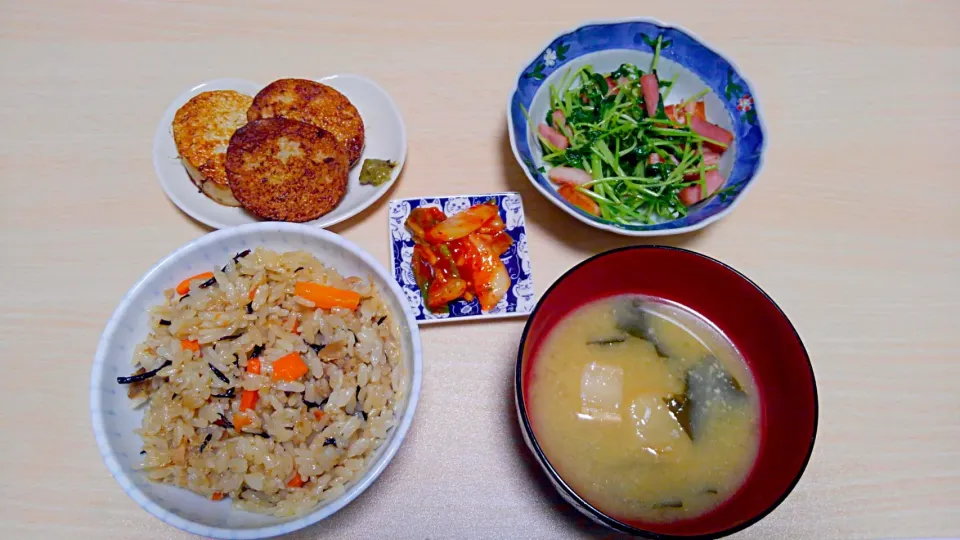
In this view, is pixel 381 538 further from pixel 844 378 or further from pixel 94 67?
pixel 94 67

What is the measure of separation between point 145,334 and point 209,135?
2.27ft

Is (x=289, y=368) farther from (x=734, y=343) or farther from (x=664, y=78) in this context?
(x=664, y=78)

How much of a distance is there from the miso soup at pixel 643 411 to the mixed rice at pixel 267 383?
38 centimetres

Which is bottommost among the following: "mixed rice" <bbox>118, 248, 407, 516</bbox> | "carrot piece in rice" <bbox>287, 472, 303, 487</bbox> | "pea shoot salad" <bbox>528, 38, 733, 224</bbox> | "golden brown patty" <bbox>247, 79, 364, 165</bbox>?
"carrot piece in rice" <bbox>287, 472, 303, 487</bbox>

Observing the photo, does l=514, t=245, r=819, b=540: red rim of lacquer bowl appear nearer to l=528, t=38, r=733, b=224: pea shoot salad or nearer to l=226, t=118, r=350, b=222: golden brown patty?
l=528, t=38, r=733, b=224: pea shoot salad

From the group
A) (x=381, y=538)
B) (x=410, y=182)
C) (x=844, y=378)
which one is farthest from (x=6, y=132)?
(x=844, y=378)

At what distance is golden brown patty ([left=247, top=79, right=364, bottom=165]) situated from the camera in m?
1.75

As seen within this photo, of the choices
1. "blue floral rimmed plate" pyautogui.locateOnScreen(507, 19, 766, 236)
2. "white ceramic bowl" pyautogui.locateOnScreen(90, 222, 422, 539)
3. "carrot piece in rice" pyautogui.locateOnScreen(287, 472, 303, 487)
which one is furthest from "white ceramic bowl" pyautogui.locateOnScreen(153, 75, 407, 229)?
"carrot piece in rice" pyautogui.locateOnScreen(287, 472, 303, 487)

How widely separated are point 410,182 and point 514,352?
650 millimetres

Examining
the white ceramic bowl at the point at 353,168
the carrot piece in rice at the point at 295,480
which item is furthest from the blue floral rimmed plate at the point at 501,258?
the carrot piece in rice at the point at 295,480

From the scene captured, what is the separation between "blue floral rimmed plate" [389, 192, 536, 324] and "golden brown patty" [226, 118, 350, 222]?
8.2 inches

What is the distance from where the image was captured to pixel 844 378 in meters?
1.61

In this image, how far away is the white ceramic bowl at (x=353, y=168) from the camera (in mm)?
1658

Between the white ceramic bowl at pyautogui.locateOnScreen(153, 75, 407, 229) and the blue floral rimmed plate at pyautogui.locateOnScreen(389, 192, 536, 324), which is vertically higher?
the white ceramic bowl at pyautogui.locateOnScreen(153, 75, 407, 229)
